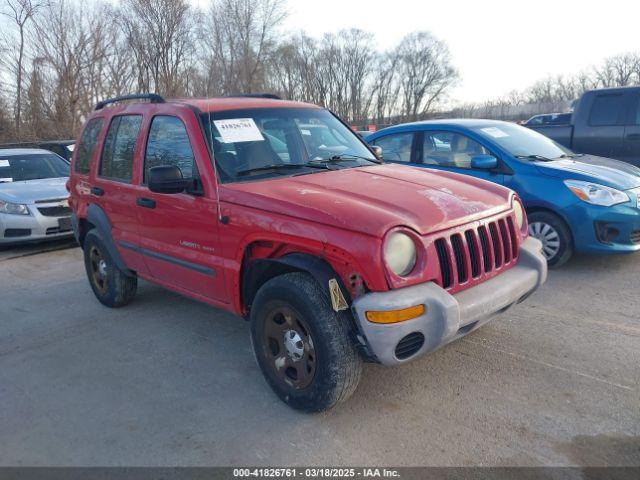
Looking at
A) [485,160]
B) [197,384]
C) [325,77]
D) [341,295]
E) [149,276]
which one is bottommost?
[197,384]

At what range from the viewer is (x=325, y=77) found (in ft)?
178

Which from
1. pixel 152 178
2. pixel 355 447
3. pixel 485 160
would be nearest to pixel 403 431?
pixel 355 447

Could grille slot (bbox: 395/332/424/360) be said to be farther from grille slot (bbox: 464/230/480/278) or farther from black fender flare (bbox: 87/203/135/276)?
black fender flare (bbox: 87/203/135/276)

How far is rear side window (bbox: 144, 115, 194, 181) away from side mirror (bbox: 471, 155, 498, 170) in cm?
343

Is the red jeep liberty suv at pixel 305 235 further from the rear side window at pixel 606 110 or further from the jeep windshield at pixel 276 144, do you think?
the rear side window at pixel 606 110

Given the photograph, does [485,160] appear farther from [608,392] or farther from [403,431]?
[403,431]

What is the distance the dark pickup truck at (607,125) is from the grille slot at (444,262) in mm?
6244

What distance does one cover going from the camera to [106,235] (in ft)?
16.0

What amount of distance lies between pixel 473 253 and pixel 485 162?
2947 mm

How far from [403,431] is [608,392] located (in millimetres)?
1360

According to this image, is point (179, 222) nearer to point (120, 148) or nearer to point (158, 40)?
point (120, 148)

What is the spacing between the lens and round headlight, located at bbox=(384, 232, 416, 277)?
9.34 feet

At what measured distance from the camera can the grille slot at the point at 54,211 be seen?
7980 millimetres

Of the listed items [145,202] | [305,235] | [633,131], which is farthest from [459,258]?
[633,131]
